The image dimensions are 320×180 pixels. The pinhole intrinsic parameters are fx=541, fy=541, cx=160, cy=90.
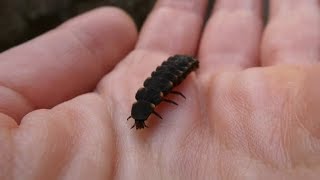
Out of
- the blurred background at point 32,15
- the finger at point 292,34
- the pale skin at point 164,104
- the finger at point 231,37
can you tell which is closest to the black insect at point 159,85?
the pale skin at point 164,104

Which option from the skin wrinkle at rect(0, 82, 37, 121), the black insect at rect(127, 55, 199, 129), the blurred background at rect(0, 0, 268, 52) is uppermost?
the black insect at rect(127, 55, 199, 129)

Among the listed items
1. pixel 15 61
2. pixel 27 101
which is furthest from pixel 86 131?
pixel 15 61

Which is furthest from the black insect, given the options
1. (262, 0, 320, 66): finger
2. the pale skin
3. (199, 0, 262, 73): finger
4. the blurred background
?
the blurred background

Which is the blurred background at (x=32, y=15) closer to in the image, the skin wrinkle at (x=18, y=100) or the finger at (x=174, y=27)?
the finger at (x=174, y=27)

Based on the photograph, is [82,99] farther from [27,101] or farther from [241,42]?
[241,42]

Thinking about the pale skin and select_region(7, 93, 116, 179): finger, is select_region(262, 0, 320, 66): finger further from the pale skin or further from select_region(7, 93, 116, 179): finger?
select_region(7, 93, 116, 179): finger

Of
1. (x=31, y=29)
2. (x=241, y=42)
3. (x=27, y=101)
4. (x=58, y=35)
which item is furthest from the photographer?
(x=31, y=29)
